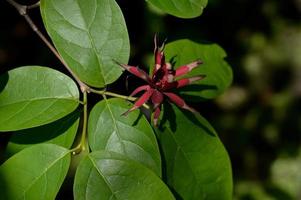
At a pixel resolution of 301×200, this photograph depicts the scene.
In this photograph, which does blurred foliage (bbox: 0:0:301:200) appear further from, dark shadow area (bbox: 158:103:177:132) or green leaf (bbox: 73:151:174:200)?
green leaf (bbox: 73:151:174:200)

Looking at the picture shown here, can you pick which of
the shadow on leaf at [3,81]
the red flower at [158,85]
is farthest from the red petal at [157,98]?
the shadow on leaf at [3,81]

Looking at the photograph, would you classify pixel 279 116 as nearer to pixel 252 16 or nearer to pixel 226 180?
pixel 252 16

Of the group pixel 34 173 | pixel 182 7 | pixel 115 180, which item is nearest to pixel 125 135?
pixel 115 180

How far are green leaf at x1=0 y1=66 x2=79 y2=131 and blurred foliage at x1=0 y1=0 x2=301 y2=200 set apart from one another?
1697mm

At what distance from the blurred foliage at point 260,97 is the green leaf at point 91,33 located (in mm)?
1646

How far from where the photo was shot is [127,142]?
4.15 feet

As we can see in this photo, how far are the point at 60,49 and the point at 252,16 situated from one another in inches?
84.3

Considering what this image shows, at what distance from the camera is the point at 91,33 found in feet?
4.32

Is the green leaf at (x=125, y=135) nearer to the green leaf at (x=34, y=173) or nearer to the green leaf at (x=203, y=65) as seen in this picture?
the green leaf at (x=34, y=173)

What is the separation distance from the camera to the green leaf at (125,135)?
1.26 metres

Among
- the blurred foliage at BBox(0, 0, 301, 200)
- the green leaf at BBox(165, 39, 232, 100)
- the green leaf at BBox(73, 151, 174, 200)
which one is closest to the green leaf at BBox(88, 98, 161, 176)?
the green leaf at BBox(73, 151, 174, 200)

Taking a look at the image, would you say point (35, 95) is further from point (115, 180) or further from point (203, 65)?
point (203, 65)

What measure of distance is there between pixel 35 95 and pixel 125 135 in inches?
9.1

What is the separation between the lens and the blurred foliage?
306 centimetres
